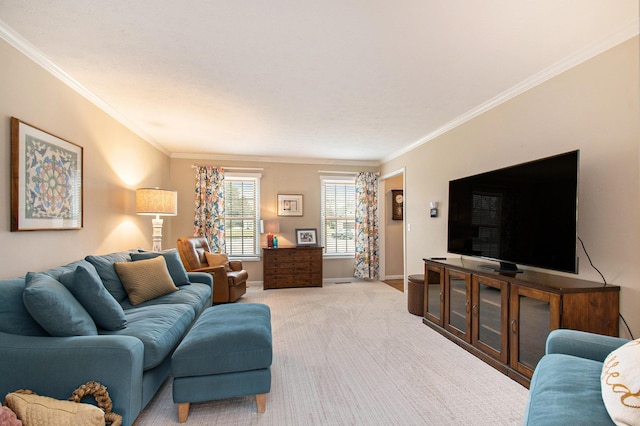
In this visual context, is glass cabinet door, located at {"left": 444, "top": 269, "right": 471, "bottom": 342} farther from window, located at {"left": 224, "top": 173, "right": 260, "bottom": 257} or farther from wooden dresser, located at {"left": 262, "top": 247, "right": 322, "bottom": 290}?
window, located at {"left": 224, "top": 173, "right": 260, "bottom": 257}

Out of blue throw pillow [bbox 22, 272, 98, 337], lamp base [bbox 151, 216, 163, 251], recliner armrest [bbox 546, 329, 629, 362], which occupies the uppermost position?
lamp base [bbox 151, 216, 163, 251]

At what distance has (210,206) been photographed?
18.7 feet

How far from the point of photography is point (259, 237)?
6062 millimetres

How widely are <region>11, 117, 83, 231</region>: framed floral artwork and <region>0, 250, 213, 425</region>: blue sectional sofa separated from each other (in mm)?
505

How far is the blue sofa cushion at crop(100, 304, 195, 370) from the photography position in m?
1.95

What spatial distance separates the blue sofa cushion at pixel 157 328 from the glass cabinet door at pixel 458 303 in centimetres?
259

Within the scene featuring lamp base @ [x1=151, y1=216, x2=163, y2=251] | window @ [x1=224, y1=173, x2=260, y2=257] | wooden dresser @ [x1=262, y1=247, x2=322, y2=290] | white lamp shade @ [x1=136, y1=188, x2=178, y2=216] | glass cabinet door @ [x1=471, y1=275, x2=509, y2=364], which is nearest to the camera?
glass cabinet door @ [x1=471, y1=275, x2=509, y2=364]

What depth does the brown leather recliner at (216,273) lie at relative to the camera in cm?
446

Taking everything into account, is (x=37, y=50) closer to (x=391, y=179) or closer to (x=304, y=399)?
(x=304, y=399)

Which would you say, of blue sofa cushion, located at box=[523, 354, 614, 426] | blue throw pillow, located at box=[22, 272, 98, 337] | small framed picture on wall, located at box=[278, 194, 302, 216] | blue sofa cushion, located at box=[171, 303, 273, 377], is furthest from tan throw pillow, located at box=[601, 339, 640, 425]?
small framed picture on wall, located at box=[278, 194, 302, 216]

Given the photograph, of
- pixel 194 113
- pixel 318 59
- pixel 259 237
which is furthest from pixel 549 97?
pixel 259 237

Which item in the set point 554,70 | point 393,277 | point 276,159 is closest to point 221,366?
point 554,70

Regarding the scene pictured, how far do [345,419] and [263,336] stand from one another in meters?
0.72

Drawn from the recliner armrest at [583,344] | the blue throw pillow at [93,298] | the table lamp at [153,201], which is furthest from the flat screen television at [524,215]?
the table lamp at [153,201]
